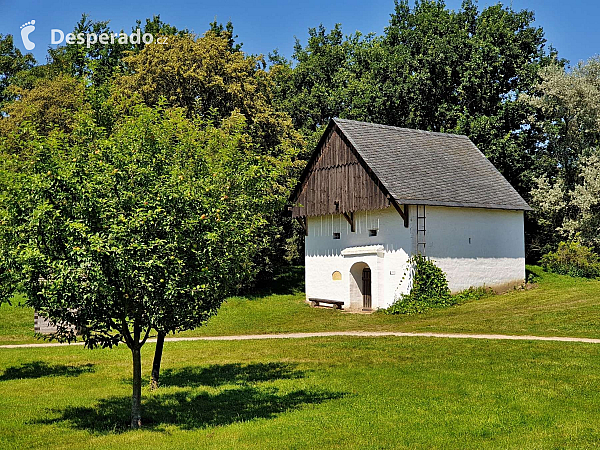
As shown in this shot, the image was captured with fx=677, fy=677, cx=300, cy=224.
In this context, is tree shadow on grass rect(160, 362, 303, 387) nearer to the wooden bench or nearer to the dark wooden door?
the wooden bench

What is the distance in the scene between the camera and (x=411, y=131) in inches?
1394

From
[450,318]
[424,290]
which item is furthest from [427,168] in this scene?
[450,318]

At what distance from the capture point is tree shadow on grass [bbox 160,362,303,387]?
50.8 ft

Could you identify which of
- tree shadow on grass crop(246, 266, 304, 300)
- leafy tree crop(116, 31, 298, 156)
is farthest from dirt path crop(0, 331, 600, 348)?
leafy tree crop(116, 31, 298, 156)

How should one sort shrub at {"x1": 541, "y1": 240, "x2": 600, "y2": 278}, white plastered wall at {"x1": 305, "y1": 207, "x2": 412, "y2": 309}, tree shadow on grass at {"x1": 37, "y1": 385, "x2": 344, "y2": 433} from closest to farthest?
tree shadow on grass at {"x1": 37, "y1": 385, "x2": 344, "y2": 433} → white plastered wall at {"x1": 305, "y1": 207, "x2": 412, "y2": 309} → shrub at {"x1": 541, "y1": 240, "x2": 600, "y2": 278}

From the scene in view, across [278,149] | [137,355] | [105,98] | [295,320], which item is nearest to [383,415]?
[137,355]

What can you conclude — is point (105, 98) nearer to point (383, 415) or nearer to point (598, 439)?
point (383, 415)

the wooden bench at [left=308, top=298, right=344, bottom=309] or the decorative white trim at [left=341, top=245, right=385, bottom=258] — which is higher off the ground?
the decorative white trim at [left=341, top=245, right=385, bottom=258]

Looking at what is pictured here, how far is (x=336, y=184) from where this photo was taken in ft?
108

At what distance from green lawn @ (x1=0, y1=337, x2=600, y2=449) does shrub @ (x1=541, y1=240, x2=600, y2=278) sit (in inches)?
829

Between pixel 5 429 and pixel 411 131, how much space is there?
90.7 ft

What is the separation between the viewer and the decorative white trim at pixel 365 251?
30609 mm

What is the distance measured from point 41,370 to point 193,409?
7.00 meters

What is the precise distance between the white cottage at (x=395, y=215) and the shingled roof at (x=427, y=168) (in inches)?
2.4
